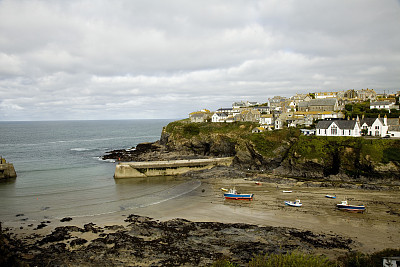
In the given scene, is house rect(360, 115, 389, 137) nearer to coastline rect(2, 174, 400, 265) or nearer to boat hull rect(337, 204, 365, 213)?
coastline rect(2, 174, 400, 265)

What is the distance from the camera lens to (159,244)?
21422 millimetres

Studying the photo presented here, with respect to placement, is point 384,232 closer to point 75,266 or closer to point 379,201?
point 379,201

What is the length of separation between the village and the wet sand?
52.1 feet

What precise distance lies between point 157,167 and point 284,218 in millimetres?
27240

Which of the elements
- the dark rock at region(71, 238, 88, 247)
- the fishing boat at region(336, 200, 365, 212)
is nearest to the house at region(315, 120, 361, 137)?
the fishing boat at region(336, 200, 365, 212)

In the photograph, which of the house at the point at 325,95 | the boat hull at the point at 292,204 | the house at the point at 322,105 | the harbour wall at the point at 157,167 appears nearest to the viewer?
the boat hull at the point at 292,204

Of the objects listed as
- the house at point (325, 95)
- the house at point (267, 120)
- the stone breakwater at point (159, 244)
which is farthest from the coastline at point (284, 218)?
the house at point (325, 95)

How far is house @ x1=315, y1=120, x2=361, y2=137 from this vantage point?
4538 cm

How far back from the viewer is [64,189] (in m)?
38.5

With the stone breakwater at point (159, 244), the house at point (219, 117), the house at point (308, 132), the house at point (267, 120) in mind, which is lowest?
the stone breakwater at point (159, 244)

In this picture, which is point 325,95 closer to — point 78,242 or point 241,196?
point 241,196

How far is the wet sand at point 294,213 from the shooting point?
2338 cm

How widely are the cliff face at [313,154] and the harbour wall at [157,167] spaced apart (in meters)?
7.30

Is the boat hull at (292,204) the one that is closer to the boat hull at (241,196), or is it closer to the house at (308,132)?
the boat hull at (241,196)
